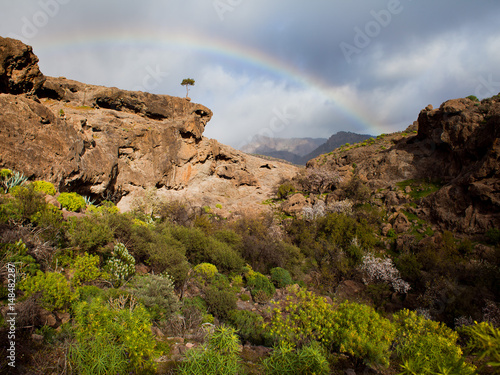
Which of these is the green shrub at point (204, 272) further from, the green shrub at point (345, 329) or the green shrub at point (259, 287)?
the green shrub at point (345, 329)

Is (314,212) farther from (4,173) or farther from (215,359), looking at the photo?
(4,173)

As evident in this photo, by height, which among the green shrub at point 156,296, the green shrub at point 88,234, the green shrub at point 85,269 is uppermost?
the green shrub at point 88,234

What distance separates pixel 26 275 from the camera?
7656mm

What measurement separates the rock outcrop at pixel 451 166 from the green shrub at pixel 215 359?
23078mm

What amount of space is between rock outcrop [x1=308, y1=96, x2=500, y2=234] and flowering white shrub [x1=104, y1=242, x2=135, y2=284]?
25.0 meters

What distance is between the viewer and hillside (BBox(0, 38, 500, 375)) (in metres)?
5.58

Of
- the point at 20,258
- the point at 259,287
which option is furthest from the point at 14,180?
the point at 259,287

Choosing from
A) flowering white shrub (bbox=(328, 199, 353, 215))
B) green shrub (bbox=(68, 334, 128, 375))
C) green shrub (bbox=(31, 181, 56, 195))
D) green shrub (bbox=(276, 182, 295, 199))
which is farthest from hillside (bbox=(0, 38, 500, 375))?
green shrub (bbox=(276, 182, 295, 199))

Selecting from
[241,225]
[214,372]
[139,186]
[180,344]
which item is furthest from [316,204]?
[214,372]

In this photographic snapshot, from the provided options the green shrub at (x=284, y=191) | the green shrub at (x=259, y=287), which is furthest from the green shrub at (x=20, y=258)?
the green shrub at (x=284, y=191)

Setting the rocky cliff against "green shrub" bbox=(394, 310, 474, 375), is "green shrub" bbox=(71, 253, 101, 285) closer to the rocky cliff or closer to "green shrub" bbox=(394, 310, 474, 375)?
the rocky cliff

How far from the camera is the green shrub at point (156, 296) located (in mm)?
9461

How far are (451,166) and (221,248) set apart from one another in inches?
1050

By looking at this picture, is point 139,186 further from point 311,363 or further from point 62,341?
point 311,363
